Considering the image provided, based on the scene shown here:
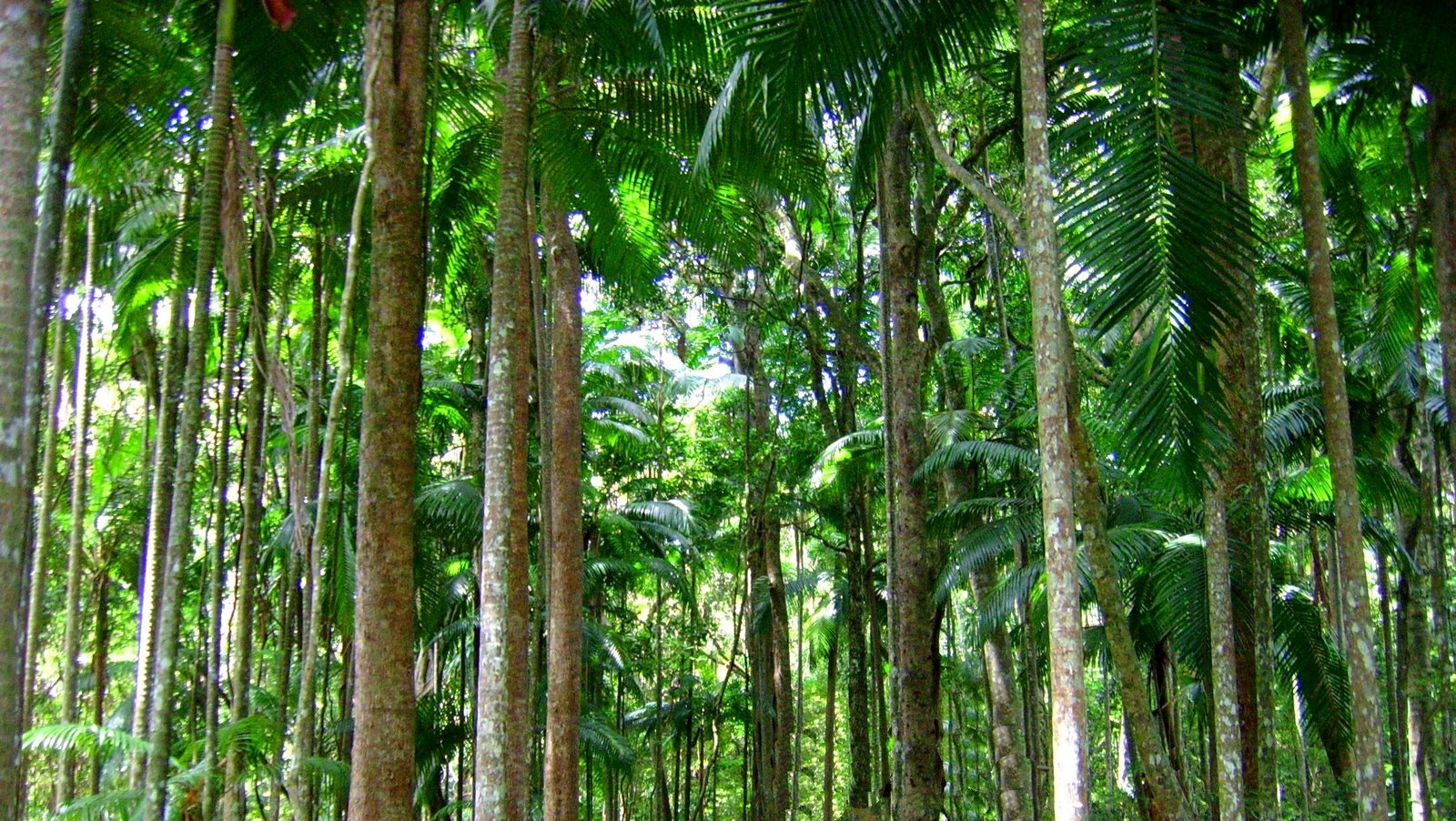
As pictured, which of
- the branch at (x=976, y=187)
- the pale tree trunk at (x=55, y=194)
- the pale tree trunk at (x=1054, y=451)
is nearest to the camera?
the pale tree trunk at (x=55, y=194)

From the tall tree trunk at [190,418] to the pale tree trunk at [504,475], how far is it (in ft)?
5.14

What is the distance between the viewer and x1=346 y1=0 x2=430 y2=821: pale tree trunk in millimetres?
5414

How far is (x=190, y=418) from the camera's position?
19.2 ft

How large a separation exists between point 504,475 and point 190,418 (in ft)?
5.65

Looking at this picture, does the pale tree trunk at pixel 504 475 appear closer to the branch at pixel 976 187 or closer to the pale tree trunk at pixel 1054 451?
the branch at pixel 976 187

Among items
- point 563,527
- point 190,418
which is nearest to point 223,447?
point 190,418

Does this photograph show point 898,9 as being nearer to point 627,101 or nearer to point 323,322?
point 627,101

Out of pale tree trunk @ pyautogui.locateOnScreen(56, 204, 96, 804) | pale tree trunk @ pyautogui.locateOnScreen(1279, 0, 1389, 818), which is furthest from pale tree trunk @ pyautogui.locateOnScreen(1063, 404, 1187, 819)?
pale tree trunk @ pyautogui.locateOnScreen(56, 204, 96, 804)

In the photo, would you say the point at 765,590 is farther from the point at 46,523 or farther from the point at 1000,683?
the point at 46,523

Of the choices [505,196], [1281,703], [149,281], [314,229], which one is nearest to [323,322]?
[314,229]

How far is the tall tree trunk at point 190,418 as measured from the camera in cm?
530

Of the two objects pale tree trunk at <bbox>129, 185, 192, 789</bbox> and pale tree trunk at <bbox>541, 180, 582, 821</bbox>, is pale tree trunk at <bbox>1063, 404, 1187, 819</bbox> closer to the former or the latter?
pale tree trunk at <bbox>541, 180, 582, 821</bbox>

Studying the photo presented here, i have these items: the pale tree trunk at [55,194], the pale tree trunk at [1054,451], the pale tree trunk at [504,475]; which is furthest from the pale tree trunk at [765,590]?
the pale tree trunk at [55,194]

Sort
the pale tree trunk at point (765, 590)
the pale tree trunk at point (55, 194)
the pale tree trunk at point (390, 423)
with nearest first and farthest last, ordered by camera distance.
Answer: the pale tree trunk at point (55, 194) → the pale tree trunk at point (390, 423) → the pale tree trunk at point (765, 590)
